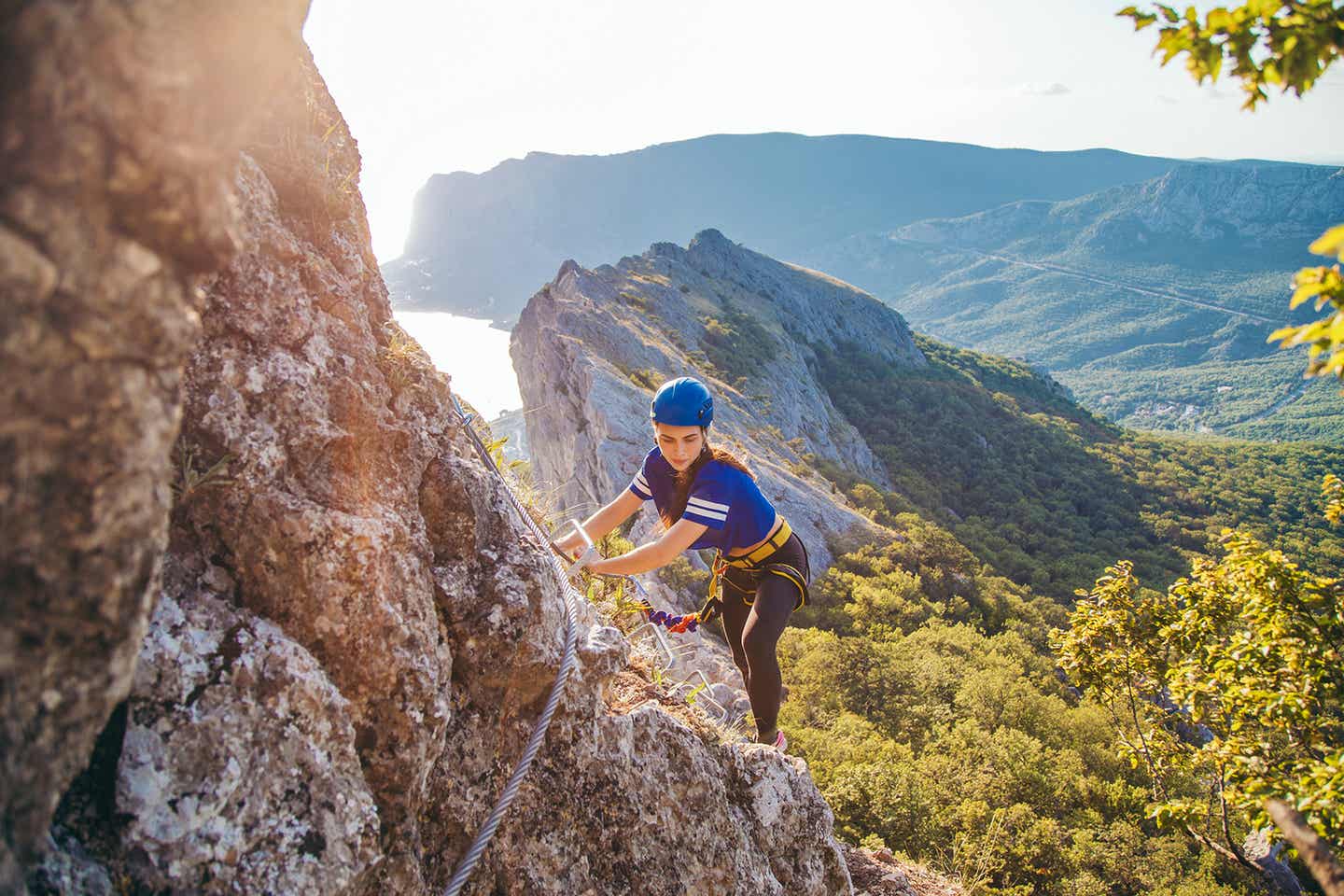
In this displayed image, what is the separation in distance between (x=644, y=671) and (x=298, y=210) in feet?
13.6

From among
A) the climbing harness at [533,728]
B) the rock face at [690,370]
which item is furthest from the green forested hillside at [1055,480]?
the climbing harness at [533,728]

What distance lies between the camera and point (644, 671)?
5.57 metres

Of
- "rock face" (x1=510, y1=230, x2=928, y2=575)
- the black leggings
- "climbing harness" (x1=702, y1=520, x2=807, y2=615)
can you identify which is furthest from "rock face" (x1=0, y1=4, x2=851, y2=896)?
"rock face" (x1=510, y1=230, x2=928, y2=575)

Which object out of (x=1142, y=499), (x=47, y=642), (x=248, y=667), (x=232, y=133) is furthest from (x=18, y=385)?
(x=1142, y=499)

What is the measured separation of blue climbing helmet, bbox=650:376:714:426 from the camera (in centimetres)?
493

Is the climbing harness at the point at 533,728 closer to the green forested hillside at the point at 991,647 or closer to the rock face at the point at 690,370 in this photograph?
the rock face at the point at 690,370

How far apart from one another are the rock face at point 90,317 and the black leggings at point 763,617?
14.0 ft

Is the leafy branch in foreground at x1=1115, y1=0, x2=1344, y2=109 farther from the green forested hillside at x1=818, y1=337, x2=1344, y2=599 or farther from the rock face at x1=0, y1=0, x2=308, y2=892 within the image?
the green forested hillside at x1=818, y1=337, x2=1344, y2=599

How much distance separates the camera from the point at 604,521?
17.6 feet

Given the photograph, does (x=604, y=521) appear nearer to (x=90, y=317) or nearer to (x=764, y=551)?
(x=764, y=551)

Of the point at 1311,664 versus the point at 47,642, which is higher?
the point at 47,642

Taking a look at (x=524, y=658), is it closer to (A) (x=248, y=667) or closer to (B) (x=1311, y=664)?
(A) (x=248, y=667)

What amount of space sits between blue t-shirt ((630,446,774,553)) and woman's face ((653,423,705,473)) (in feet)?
0.44

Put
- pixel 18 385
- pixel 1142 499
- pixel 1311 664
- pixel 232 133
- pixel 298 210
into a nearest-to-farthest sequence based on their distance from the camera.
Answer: pixel 18 385, pixel 232 133, pixel 298 210, pixel 1311 664, pixel 1142 499
